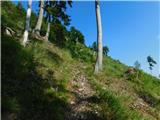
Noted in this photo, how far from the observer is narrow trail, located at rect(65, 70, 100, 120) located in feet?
48.5

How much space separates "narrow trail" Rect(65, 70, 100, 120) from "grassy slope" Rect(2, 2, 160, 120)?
0.98 ft

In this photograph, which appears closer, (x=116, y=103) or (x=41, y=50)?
(x=116, y=103)

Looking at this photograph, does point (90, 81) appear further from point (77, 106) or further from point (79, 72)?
point (77, 106)

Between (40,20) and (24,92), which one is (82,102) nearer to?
(24,92)

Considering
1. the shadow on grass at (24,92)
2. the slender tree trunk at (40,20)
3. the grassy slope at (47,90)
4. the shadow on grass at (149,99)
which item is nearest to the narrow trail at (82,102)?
the grassy slope at (47,90)

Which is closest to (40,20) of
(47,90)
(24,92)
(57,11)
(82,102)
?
(57,11)

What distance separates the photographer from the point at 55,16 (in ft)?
99.9

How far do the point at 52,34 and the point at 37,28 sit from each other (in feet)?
13.6

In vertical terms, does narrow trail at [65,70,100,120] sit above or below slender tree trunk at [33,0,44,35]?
below

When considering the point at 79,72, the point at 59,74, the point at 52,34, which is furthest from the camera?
the point at 52,34

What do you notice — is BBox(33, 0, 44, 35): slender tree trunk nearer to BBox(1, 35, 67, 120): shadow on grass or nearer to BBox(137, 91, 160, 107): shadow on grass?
BBox(137, 91, 160, 107): shadow on grass

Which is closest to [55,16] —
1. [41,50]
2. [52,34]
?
[52,34]

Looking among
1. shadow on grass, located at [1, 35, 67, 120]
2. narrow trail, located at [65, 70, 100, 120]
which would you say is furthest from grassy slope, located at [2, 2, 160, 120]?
narrow trail, located at [65, 70, 100, 120]

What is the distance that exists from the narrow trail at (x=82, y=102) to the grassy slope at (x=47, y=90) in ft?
0.98
